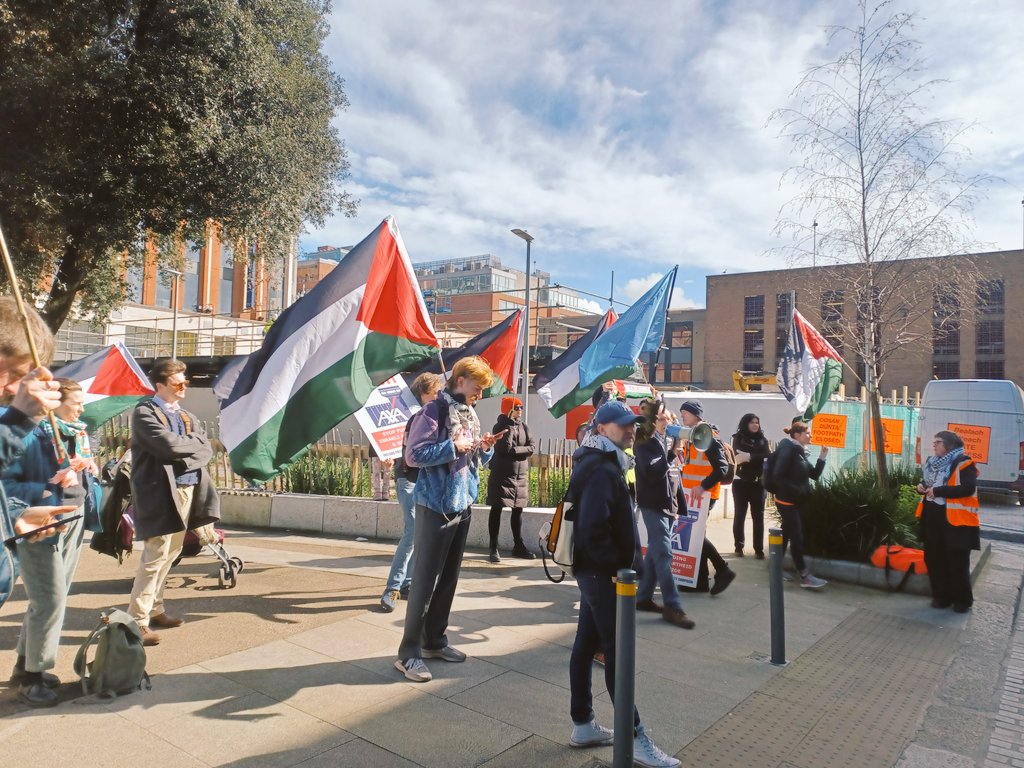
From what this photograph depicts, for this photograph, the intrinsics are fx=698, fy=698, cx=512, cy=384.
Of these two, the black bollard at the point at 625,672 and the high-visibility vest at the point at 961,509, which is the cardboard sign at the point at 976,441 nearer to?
the high-visibility vest at the point at 961,509

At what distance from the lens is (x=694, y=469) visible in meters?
7.02

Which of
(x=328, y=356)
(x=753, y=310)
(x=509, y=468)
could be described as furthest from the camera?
(x=753, y=310)

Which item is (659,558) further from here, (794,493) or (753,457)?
(753,457)

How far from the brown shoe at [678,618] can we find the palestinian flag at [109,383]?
24.7 ft

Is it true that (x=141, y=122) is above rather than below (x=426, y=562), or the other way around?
above

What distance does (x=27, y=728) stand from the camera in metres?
3.60

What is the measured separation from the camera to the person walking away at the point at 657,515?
585cm

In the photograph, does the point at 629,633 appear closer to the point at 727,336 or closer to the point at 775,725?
the point at 775,725

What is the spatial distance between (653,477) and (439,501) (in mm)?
Answer: 2225

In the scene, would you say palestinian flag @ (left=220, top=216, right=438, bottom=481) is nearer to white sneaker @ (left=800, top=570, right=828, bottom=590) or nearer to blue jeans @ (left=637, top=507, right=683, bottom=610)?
blue jeans @ (left=637, top=507, right=683, bottom=610)

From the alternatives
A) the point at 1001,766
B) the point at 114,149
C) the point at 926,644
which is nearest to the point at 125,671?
the point at 1001,766

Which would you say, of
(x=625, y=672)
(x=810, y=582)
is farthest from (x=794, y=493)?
(x=625, y=672)

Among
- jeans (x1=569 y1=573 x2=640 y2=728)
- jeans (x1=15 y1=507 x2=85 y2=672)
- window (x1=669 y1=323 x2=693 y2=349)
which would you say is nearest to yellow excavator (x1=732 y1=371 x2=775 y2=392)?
jeans (x1=569 y1=573 x2=640 y2=728)

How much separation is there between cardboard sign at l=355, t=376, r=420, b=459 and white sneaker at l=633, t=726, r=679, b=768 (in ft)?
14.0
